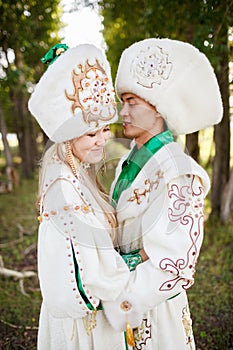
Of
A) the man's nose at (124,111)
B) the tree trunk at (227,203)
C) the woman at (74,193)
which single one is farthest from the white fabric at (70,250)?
the tree trunk at (227,203)

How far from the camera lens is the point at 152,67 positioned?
70.2 inches

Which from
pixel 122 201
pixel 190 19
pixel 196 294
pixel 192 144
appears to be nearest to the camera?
pixel 122 201

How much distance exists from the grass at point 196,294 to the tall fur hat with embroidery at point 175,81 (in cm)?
187

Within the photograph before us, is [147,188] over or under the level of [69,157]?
under

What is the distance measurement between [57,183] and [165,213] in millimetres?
443

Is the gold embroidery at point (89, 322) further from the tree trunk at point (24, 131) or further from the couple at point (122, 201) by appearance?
the tree trunk at point (24, 131)

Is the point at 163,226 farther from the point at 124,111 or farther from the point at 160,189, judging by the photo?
the point at 124,111

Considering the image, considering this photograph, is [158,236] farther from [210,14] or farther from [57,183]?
[210,14]

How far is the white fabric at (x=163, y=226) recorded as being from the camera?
1.69 m

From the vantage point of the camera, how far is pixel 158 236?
168cm

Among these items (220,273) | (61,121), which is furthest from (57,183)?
(220,273)

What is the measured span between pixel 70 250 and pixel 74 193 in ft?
0.72

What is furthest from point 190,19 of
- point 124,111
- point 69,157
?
point 69,157

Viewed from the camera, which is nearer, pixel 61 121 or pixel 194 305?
pixel 61 121
